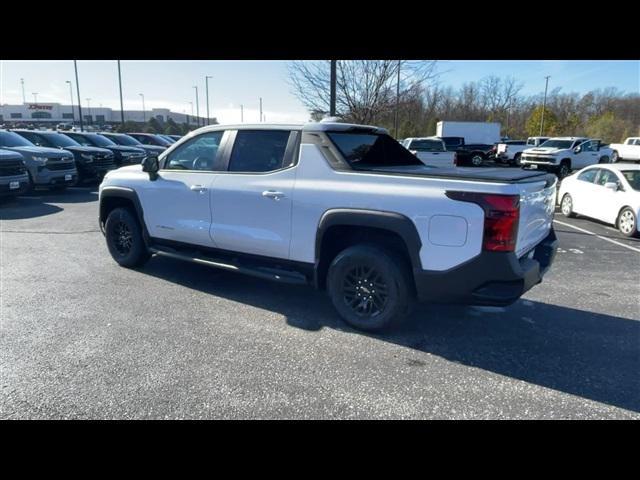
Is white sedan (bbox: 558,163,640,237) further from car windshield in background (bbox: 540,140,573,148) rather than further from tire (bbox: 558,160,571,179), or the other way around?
car windshield in background (bbox: 540,140,573,148)

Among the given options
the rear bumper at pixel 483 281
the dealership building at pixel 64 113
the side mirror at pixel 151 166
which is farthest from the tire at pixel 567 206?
the dealership building at pixel 64 113

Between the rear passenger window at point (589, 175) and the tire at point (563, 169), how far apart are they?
13025 millimetres

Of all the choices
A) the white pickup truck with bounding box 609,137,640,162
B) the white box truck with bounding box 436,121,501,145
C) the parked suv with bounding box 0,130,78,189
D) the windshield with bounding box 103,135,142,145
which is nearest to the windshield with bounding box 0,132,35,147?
the parked suv with bounding box 0,130,78,189

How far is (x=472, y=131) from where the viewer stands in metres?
30.7

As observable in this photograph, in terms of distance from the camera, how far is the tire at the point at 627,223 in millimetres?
7793

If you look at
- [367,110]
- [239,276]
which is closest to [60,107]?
[367,110]

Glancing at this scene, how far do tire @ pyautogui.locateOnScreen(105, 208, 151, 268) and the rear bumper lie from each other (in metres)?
3.78

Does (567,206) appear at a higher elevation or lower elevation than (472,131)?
lower

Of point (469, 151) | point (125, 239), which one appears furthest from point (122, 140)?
point (469, 151)

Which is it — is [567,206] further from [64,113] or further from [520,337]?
[64,113]

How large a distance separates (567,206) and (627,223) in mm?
2114

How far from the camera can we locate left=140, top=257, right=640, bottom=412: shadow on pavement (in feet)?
10.0
